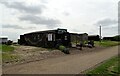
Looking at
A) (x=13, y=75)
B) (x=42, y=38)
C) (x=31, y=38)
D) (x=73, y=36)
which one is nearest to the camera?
(x=13, y=75)

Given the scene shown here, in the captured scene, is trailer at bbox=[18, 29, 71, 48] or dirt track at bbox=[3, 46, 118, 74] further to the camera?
trailer at bbox=[18, 29, 71, 48]

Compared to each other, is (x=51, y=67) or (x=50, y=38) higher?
(x=50, y=38)

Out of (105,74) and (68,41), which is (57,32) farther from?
(105,74)

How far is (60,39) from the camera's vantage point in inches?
1676

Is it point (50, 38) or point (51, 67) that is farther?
point (50, 38)

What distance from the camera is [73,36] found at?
205 ft

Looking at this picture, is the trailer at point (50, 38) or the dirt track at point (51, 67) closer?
the dirt track at point (51, 67)

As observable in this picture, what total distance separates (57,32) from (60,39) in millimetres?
1379

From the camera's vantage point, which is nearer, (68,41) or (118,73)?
(118,73)

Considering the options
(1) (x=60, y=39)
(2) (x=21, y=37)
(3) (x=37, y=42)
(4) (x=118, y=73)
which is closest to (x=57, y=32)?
(1) (x=60, y=39)

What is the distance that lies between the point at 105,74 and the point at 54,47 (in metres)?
26.6

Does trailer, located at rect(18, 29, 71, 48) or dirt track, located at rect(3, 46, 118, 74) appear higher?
trailer, located at rect(18, 29, 71, 48)

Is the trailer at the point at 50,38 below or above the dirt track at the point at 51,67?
above

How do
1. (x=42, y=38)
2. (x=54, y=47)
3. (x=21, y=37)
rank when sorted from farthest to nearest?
(x=21, y=37)
(x=42, y=38)
(x=54, y=47)
